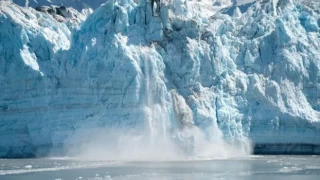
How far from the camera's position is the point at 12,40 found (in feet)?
92.8

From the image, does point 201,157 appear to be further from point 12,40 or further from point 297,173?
point 12,40

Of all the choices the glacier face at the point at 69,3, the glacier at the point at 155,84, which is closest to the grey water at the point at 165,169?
the glacier at the point at 155,84

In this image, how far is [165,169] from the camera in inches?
842

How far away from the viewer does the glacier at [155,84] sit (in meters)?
27.2

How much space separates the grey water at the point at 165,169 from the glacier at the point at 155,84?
2.12m

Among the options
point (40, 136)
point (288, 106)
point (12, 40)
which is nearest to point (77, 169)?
point (40, 136)

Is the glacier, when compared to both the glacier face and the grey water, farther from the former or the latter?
the glacier face

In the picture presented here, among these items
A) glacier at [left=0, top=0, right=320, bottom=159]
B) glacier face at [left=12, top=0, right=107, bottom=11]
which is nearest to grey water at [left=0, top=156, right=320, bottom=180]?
glacier at [left=0, top=0, right=320, bottom=159]

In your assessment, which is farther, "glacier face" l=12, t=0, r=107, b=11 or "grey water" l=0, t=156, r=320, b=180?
"glacier face" l=12, t=0, r=107, b=11

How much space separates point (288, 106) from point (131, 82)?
761 cm

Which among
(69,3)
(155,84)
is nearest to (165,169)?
(155,84)

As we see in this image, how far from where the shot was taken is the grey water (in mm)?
18984

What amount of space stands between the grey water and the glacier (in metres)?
2.12

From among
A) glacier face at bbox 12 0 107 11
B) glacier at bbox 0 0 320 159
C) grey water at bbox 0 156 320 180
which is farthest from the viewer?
glacier face at bbox 12 0 107 11
